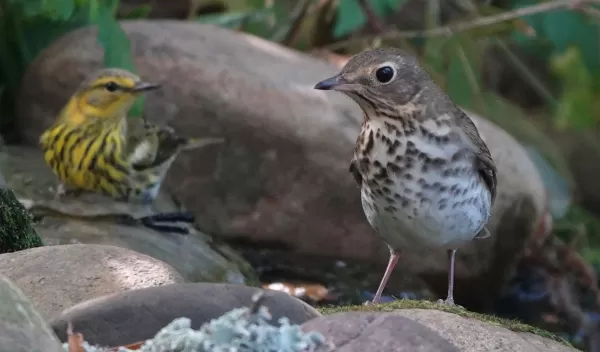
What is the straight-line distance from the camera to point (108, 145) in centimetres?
516

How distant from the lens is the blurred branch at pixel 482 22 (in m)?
6.19

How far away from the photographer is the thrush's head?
3439 millimetres

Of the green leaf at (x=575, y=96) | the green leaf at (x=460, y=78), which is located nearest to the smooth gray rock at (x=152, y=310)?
the green leaf at (x=460, y=78)

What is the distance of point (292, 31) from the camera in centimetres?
746

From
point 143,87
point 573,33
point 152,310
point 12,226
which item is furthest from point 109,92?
point 573,33

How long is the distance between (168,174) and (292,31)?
2136mm

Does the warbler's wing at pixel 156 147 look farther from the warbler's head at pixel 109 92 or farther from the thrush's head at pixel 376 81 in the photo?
the thrush's head at pixel 376 81

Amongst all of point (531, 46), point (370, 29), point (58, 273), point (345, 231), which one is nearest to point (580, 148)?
point (531, 46)

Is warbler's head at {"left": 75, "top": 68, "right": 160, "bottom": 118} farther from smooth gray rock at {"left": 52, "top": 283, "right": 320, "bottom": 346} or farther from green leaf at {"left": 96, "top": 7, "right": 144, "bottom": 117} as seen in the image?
smooth gray rock at {"left": 52, "top": 283, "right": 320, "bottom": 346}

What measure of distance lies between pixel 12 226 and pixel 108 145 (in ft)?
5.02

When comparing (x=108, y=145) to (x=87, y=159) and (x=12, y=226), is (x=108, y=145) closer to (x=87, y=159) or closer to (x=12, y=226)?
(x=87, y=159)

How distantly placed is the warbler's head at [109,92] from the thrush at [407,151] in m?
1.98

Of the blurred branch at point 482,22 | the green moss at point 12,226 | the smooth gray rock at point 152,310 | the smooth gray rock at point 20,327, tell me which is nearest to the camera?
the smooth gray rock at point 20,327

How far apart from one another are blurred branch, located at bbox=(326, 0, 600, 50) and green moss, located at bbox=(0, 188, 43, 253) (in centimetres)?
377
